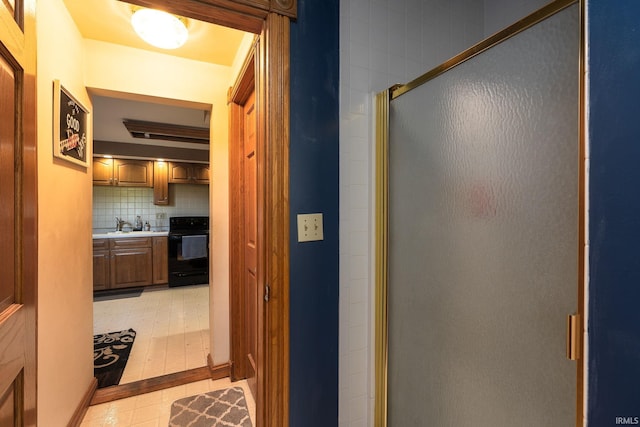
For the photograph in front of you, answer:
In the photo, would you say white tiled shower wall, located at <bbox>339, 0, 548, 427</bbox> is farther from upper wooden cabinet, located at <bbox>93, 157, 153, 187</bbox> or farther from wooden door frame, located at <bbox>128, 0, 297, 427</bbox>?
upper wooden cabinet, located at <bbox>93, 157, 153, 187</bbox>

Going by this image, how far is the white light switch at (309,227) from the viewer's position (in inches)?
44.1

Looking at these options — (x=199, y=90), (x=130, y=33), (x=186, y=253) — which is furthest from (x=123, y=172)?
(x=130, y=33)

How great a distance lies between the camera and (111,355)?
2.43 metres

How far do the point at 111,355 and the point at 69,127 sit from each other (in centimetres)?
196

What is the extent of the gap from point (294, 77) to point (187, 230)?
4458 millimetres

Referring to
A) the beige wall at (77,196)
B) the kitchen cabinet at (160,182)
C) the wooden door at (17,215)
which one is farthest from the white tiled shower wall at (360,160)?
the kitchen cabinet at (160,182)

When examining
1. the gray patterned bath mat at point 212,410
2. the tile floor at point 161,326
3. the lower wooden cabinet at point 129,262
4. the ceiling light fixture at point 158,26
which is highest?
the ceiling light fixture at point 158,26

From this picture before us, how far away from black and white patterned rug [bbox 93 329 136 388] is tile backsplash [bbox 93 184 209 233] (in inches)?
101

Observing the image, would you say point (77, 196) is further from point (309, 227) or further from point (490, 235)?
point (490, 235)

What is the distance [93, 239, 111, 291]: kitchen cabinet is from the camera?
4133 millimetres

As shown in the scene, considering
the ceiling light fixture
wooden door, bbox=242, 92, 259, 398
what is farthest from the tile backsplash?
the ceiling light fixture

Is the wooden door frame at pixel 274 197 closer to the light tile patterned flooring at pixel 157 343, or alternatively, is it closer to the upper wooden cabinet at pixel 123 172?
the light tile patterned flooring at pixel 157 343

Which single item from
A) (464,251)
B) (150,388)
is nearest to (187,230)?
(150,388)

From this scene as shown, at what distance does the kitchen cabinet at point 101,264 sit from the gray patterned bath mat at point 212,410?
126 inches
